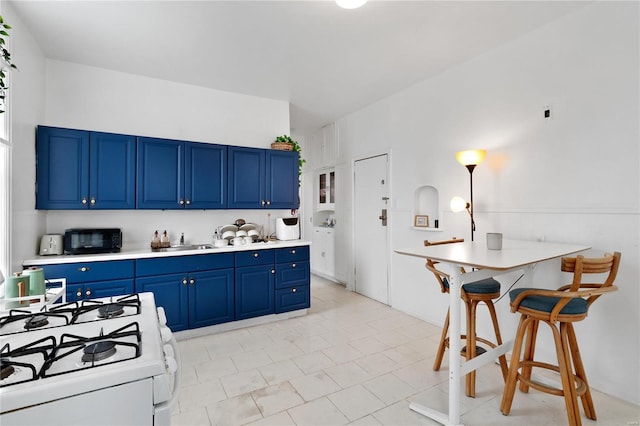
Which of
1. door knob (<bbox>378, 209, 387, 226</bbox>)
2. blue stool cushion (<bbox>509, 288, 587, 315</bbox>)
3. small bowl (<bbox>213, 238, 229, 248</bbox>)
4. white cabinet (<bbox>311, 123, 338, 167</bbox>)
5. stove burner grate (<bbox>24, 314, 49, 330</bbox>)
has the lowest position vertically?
blue stool cushion (<bbox>509, 288, 587, 315</bbox>)

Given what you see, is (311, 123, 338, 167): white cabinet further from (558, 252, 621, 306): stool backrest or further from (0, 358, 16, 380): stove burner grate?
(0, 358, 16, 380): stove burner grate

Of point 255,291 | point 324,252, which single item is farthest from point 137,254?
point 324,252

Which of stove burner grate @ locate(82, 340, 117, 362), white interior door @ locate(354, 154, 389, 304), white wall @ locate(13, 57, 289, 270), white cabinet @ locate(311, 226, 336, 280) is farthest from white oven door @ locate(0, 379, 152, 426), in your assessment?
white cabinet @ locate(311, 226, 336, 280)

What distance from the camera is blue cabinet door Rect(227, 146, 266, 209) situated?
3709 millimetres

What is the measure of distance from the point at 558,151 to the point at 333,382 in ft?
8.43

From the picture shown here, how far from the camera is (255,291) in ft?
11.7

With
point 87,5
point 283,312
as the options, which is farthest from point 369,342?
point 87,5

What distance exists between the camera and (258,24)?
8.39ft

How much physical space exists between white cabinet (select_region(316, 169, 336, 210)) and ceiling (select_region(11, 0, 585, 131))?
2087 mm

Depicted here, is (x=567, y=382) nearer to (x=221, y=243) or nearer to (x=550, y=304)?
(x=550, y=304)

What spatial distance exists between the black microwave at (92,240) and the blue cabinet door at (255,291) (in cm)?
123

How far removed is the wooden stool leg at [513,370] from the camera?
76.5 inches

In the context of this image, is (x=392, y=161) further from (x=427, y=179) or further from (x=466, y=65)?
(x=466, y=65)

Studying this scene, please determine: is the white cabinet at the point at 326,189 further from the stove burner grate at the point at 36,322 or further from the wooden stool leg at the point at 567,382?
the stove burner grate at the point at 36,322
